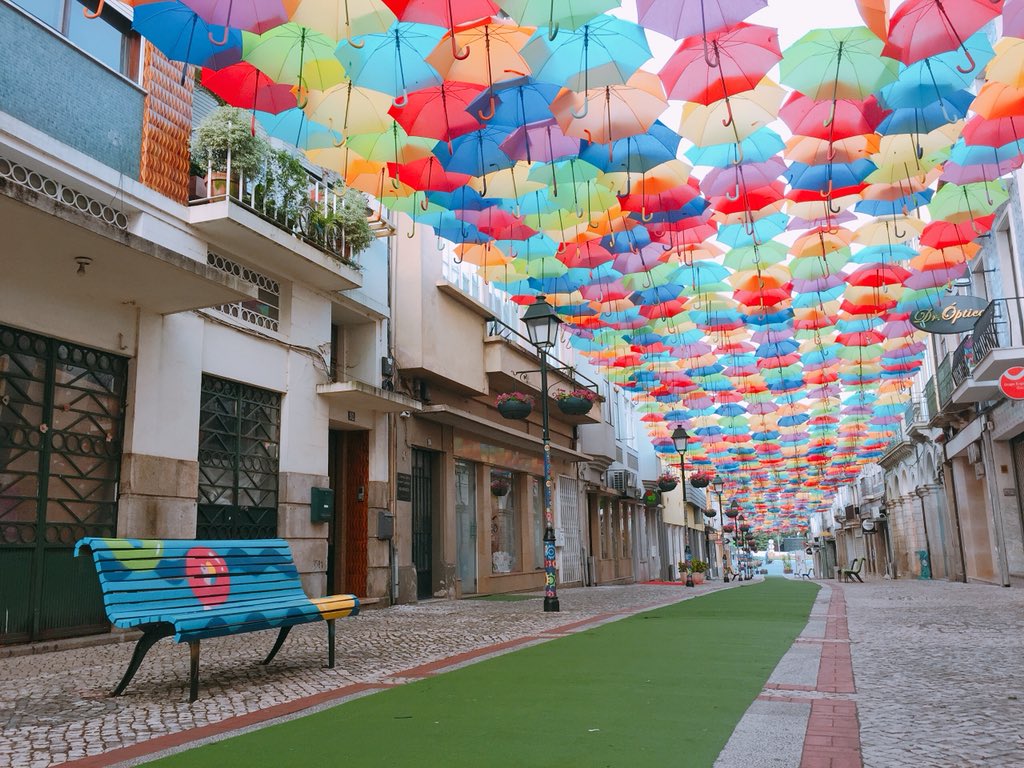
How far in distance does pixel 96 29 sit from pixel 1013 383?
54.1 feet

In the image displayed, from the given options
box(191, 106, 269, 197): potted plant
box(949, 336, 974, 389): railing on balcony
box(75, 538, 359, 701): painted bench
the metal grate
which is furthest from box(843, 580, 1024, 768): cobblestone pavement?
box(949, 336, 974, 389): railing on balcony

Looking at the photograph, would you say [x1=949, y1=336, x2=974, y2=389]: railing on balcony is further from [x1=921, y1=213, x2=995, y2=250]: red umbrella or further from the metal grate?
the metal grate

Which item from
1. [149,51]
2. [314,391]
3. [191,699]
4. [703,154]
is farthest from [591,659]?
[149,51]

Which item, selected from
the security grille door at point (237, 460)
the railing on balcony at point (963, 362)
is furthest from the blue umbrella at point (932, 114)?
the railing on balcony at point (963, 362)

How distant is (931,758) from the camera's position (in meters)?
3.56

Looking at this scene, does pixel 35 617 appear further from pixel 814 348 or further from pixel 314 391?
pixel 814 348

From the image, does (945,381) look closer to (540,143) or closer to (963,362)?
(963,362)

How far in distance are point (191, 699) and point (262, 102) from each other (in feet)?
20.6

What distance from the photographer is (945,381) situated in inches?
905

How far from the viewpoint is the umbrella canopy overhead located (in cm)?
737

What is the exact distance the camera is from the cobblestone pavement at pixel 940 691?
A: 3.67 m

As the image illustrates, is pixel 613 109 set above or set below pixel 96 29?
below

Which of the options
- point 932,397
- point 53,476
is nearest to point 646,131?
point 53,476

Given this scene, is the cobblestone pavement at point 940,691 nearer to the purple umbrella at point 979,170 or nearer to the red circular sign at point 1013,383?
the purple umbrella at point 979,170
